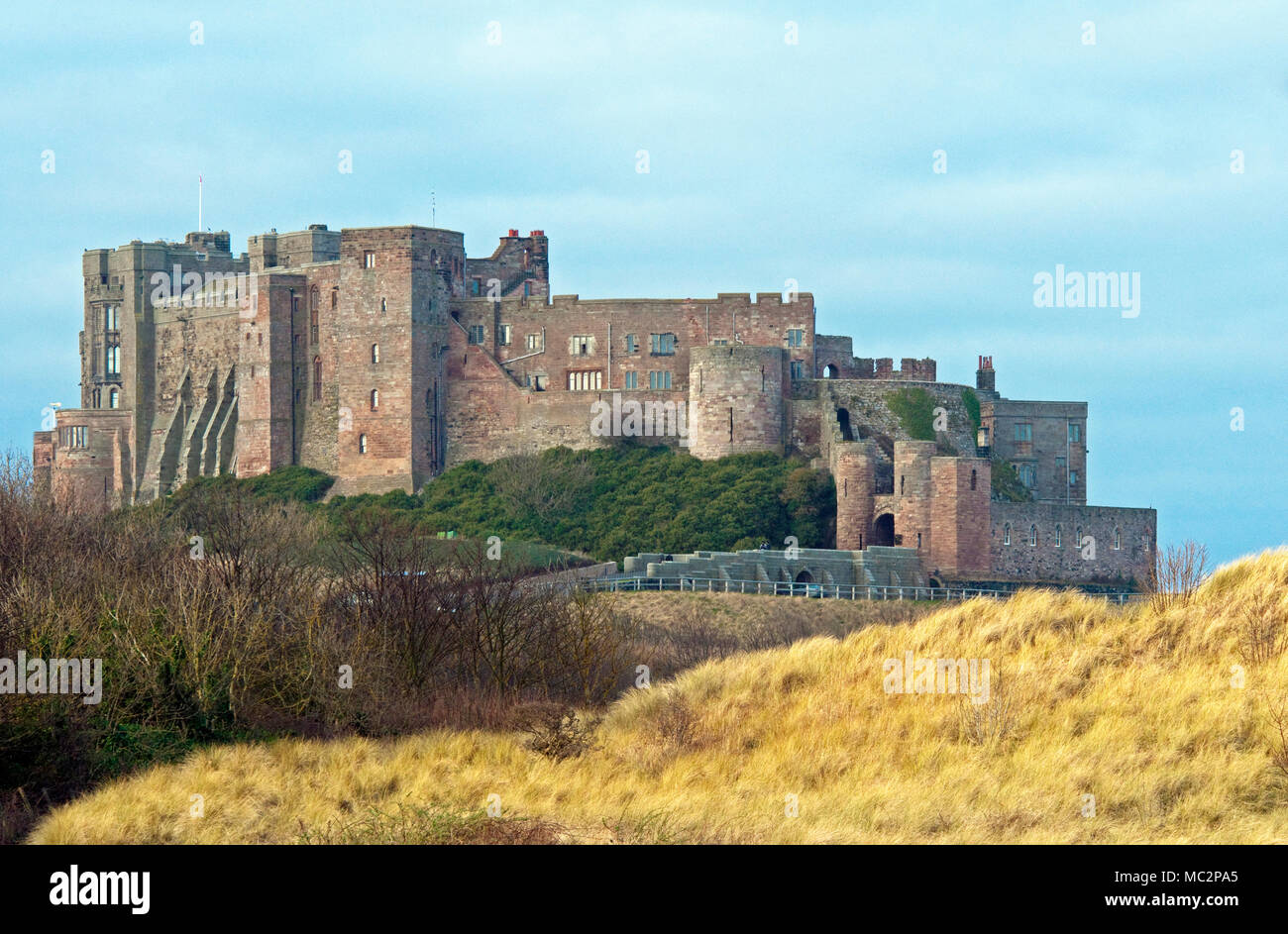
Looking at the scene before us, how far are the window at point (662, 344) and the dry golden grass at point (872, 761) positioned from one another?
4203 centimetres

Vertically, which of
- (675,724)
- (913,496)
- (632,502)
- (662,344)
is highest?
(662,344)

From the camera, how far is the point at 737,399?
69.3 meters

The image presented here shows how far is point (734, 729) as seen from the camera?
92.9ft

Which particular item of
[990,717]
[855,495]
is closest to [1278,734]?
[990,717]

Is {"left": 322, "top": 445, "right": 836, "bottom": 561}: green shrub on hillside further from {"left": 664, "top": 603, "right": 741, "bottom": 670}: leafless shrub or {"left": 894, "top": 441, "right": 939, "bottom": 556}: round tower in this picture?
{"left": 664, "top": 603, "right": 741, "bottom": 670}: leafless shrub

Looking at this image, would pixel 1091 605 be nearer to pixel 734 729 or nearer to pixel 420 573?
pixel 734 729

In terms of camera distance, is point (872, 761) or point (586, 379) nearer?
point (872, 761)

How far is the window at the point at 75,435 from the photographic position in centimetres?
8112

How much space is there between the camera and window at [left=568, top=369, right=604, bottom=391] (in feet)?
242

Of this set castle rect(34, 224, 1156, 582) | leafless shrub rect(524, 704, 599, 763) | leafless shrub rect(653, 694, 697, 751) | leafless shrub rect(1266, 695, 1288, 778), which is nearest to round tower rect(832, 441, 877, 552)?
castle rect(34, 224, 1156, 582)

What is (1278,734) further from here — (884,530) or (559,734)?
(884,530)

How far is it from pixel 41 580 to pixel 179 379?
4470 cm

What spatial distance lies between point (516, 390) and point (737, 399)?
9186 millimetres

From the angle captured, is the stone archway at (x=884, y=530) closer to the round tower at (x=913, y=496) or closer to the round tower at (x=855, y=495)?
A: the round tower at (x=855, y=495)
